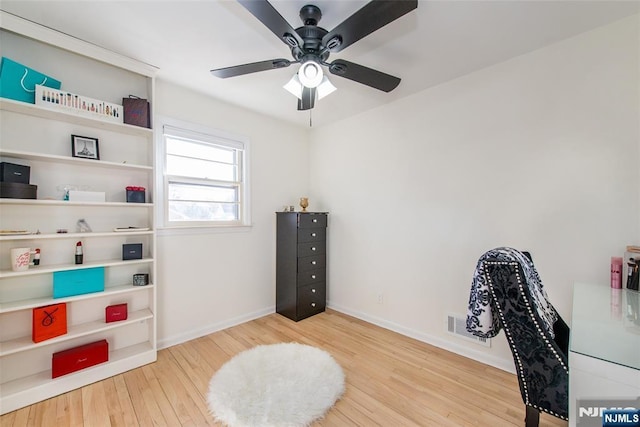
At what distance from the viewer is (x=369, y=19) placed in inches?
49.3

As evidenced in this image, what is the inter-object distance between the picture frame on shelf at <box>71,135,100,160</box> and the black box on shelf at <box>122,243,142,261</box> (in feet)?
2.47

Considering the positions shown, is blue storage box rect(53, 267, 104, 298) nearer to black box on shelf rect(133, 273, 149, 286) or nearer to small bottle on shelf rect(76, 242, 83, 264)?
small bottle on shelf rect(76, 242, 83, 264)

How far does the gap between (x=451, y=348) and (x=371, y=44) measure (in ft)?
8.90

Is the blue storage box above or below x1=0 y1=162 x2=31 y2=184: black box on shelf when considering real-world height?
below

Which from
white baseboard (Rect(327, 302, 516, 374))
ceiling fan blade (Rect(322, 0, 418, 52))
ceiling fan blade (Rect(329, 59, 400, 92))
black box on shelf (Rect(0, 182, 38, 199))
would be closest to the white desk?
white baseboard (Rect(327, 302, 516, 374))

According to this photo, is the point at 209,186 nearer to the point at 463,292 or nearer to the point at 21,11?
the point at 21,11

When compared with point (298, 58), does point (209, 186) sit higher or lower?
lower

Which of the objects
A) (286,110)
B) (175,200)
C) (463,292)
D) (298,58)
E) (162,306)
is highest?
(286,110)

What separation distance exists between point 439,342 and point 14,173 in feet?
11.9

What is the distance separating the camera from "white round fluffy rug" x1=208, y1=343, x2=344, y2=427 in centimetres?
161

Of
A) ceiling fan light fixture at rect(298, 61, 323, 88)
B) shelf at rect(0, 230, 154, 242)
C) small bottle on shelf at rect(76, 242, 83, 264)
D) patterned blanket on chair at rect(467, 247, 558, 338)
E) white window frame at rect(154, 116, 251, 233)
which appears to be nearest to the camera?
patterned blanket on chair at rect(467, 247, 558, 338)

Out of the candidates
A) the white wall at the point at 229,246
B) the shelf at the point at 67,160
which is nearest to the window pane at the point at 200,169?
the white wall at the point at 229,246

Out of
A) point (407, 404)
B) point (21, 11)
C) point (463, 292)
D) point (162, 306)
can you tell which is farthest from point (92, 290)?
point (463, 292)

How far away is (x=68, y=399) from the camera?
178 cm
